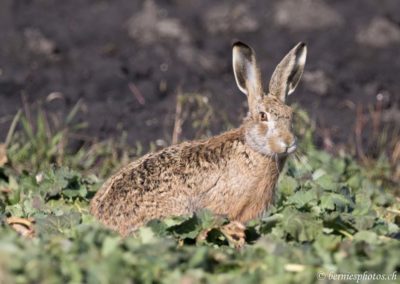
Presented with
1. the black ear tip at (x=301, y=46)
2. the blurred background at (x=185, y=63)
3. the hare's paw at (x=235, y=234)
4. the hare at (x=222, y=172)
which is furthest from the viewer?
the blurred background at (x=185, y=63)

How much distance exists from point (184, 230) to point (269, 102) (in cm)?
132

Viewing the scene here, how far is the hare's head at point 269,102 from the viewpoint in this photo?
682 cm

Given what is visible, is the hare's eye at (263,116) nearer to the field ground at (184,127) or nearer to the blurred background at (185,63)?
the field ground at (184,127)

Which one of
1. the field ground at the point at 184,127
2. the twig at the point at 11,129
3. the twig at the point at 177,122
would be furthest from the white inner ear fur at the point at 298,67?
the twig at the point at 11,129

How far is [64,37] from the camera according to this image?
1036cm

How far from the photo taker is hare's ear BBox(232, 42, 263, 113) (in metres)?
7.04

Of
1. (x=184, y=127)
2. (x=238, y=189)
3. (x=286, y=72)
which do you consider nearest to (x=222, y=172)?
(x=238, y=189)

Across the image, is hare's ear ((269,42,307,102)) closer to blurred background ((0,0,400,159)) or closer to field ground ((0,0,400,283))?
field ground ((0,0,400,283))

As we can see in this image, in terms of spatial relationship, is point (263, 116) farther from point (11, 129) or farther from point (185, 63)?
point (185, 63)

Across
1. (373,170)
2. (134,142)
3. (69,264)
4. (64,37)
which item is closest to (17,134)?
(134,142)

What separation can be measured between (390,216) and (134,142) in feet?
8.28

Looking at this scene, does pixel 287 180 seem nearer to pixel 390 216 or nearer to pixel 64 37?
pixel 390 216

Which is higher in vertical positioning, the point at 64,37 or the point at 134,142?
the point at 64,37

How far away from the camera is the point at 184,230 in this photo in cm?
604
